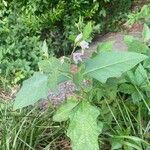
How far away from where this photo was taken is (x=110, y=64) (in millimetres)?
1886

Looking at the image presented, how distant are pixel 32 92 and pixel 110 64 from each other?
0.34m

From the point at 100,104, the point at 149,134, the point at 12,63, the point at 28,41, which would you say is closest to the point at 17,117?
the point at 100,104

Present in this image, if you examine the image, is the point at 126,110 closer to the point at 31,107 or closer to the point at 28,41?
the point at 31,107

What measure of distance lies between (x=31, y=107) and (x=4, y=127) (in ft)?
1.09

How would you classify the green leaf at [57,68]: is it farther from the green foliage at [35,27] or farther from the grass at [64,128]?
the green foliage at [35,27]

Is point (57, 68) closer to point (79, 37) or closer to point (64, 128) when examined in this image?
point (79, 37)

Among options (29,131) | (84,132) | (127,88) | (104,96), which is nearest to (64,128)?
(29,131)

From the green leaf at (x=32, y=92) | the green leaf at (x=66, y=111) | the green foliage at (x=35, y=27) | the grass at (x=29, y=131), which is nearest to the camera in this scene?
the green leaf at (x=32, y=92)

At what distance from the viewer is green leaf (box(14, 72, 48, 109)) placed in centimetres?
186

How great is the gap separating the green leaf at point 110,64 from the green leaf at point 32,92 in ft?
0.60

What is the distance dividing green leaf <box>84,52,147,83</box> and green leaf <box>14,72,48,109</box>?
0.18m

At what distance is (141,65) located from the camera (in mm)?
2271

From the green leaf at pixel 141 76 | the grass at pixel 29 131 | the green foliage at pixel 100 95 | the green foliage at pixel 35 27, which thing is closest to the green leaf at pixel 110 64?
the green foliage at pixel 100 95

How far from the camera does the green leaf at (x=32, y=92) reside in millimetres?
1856
